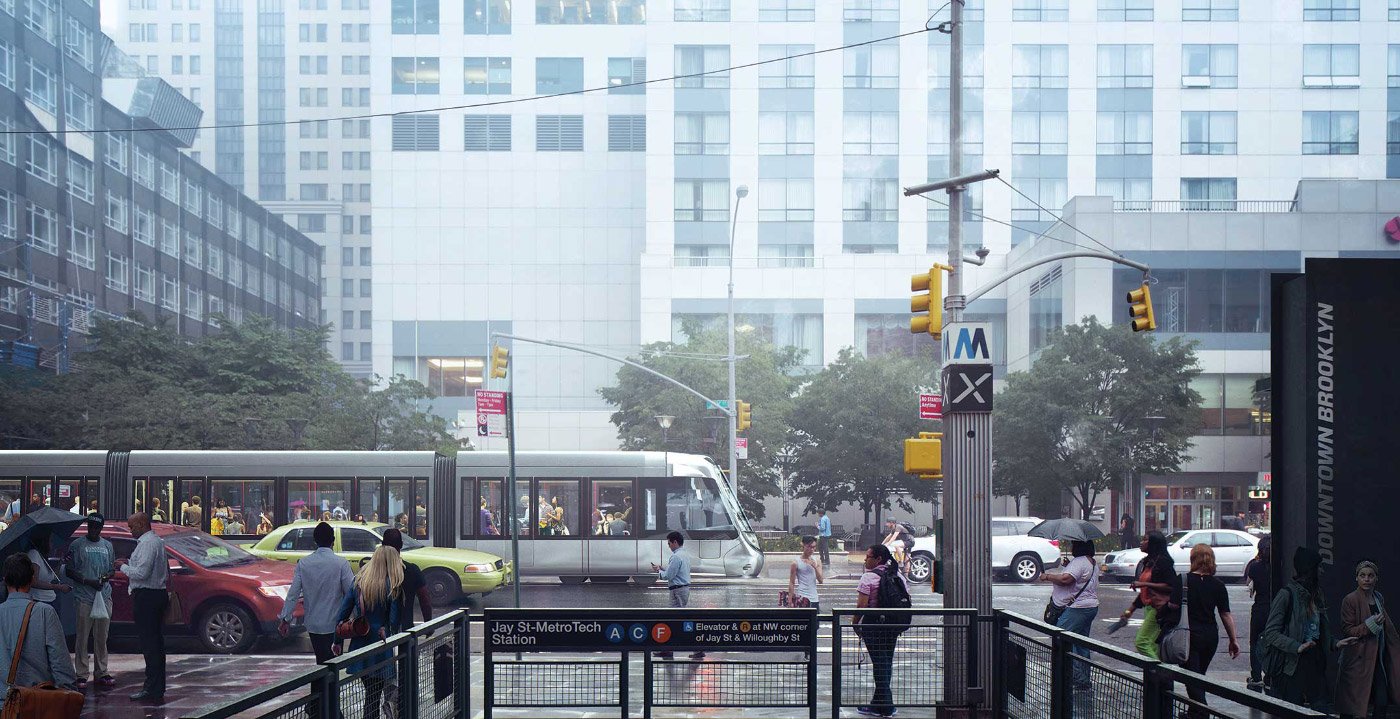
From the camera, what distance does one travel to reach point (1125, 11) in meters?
62.0

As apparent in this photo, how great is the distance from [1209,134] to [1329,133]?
19.9 feet

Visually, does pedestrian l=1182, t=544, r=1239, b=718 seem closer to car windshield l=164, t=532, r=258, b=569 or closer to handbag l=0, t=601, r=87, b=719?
handbag l=0, t=601, r=87, b=719

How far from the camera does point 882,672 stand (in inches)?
384

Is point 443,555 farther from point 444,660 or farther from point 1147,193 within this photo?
point 1147,193

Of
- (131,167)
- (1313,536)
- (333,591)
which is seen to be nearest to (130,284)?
(131,167)

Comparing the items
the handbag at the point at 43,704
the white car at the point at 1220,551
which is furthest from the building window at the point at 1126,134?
the handbag at the point at 43,704

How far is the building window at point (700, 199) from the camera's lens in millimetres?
62594

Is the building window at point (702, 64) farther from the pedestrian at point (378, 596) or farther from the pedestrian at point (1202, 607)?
the pedestrian at point (378, 596)

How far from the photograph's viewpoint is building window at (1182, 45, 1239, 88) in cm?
6116

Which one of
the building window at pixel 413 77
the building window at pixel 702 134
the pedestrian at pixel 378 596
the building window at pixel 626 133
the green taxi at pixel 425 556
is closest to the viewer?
the pedestrian at pixel 378 596

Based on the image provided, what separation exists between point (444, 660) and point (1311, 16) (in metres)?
65.6

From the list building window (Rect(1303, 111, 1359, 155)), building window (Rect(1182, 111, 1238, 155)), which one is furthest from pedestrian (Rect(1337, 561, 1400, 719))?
building window (Rect(1303, 111, 1359, 155))

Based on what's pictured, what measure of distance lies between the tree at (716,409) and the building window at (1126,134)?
2557 cm

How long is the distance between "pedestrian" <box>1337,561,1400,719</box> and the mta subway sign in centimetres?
390
